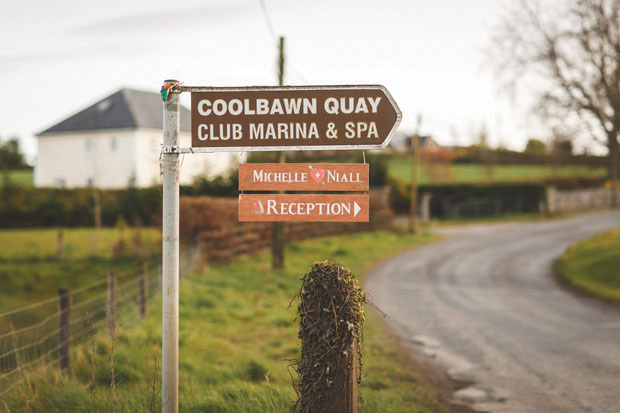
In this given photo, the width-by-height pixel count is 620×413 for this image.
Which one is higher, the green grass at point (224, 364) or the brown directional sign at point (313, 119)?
the brown directional sign at point (313, 119)

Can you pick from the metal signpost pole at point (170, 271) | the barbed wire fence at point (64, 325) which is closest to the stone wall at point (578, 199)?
the barbed wire fence at point (64, 325)

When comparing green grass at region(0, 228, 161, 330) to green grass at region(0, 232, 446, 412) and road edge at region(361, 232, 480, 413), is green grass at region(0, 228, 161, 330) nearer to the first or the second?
green grass at region(0, 232, 446, 412)

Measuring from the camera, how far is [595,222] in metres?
29.2

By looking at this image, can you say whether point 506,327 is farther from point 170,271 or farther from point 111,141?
point 111,141

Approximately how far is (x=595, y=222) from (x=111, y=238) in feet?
82.0

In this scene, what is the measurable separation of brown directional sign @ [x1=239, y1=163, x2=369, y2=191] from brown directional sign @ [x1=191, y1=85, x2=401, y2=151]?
134 mm

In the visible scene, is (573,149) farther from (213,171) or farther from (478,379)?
(213,171)

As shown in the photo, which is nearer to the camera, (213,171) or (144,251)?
(144,251)

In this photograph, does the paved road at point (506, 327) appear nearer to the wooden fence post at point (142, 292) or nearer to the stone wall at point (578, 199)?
the wooden fence post at point (142, 292)

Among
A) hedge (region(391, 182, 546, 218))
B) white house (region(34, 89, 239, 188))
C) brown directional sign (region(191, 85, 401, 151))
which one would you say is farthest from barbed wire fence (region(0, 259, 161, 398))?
hedge (region(391, 182, 546, 218))

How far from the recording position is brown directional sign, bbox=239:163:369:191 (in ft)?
12.1

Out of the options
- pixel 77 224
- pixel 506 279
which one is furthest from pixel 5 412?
pixel 77 224

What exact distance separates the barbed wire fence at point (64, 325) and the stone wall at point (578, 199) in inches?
1141

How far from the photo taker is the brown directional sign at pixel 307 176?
3703 mm
